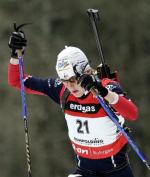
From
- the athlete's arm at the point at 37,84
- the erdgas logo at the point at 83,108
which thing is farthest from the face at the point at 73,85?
Answer: the athlete's arm at the point at 37,84

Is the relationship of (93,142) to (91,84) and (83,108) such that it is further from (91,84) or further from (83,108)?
(91,84)

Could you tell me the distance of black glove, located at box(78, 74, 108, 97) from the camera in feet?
25.3

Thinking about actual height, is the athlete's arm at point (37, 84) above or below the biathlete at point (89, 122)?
above

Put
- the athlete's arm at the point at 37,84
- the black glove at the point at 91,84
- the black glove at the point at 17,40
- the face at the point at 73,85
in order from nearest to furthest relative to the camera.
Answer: the black glove at the point at 91,84 < the face at the point at 73,85 < the athlete's arm at the point at 37,84 < the black glove at the point at 17,40

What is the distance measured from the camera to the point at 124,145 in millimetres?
8289

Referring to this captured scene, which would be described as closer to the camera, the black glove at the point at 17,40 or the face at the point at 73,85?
the face at the point at 73,85

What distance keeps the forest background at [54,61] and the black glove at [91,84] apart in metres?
16.4

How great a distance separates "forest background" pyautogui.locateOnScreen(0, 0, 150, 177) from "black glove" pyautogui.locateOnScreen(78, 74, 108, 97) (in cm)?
1640

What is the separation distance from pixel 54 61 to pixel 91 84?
18608 mm

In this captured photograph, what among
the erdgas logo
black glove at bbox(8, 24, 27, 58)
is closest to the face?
the erdgas logo

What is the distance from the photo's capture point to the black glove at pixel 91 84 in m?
7.72

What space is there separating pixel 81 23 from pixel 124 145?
2051 cm

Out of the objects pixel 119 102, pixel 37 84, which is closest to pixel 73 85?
pixel 119 102

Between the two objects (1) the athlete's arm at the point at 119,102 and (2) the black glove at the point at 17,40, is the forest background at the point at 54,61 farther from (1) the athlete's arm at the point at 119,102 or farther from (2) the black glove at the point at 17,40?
(1) the athlete's arm at the point at 119,102
